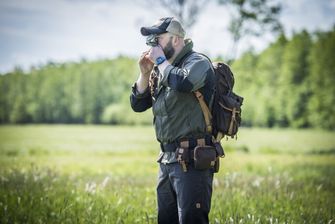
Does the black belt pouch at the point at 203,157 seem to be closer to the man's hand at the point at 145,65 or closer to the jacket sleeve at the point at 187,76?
the jacket sleeve at the point at 187,76

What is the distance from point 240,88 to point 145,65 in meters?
51.3

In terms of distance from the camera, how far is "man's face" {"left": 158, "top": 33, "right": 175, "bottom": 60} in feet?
16.3

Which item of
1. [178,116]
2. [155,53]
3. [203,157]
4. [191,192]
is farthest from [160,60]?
[191,192]

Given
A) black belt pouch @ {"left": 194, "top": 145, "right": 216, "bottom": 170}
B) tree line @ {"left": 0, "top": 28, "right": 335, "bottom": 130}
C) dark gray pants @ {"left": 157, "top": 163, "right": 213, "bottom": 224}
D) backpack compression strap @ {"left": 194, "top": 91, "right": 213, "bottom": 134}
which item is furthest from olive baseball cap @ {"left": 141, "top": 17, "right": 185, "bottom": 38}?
tree line @ {"left": 0, "top": 28, "right": 335, "bottom": 130}

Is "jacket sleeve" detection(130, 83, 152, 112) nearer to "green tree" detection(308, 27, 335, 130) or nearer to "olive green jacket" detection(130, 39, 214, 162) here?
"olive green jacket" detection(130, 39, 214, 162)

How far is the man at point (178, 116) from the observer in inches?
184

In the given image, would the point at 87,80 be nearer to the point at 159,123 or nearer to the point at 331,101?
the point at 331,101

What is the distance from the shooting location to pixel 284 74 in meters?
62.2

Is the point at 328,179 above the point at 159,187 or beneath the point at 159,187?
beneath

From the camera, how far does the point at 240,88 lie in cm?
5572

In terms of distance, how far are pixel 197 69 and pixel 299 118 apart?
5893cm

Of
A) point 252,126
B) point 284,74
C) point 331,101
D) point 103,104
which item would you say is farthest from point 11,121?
point 331,101

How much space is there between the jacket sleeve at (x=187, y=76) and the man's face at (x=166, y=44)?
35 cm

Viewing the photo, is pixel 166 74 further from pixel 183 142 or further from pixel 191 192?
pixel 191 192
